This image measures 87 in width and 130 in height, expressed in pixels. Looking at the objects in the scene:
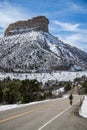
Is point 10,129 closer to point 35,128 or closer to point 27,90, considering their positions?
point 35,128

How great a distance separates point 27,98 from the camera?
257ft

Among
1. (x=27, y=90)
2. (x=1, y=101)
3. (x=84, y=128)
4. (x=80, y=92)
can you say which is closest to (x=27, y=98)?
(x=27, y=90)

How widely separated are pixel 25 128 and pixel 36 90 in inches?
2647

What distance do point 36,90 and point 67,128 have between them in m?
66.9

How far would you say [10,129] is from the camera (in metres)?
13.3

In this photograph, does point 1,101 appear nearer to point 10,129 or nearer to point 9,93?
point 9,93

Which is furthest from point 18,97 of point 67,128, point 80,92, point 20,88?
point 67,128

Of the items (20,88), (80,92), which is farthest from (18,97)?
(80,92)


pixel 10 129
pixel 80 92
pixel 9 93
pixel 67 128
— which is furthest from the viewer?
pixel 80 92

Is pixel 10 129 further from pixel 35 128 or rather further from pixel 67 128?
pixel 67 128

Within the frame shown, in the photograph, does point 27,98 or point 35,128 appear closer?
point 35,128

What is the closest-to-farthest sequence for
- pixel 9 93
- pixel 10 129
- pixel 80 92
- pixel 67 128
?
pixel 10 129 → pixel 67 128 → pixel 9 93 → pixel 80 92

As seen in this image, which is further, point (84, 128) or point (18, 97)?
point (18, 97)

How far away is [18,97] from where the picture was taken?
79.8 meters
